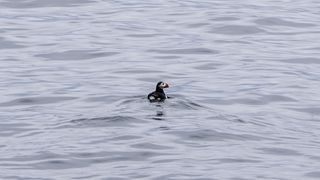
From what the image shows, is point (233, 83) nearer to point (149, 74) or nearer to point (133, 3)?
point (149, 74)

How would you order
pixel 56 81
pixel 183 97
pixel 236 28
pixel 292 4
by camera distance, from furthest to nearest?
pixel 292 4, pixel 236 28, pixel 56 81, pixel 183 97

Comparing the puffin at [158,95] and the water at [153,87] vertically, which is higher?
the puffin at [158,95]

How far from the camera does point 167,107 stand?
2688cm

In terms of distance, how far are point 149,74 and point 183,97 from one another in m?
3.84

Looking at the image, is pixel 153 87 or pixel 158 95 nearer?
pixel 158 95

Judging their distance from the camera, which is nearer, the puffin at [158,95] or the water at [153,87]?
the water at [153,87]

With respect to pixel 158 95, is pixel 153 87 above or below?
below

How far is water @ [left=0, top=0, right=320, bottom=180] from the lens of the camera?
2244cm

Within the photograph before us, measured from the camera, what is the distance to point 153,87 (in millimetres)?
30641

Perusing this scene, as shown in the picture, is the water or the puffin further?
the puffin

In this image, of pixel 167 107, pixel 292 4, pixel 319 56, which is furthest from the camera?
pixel 292 4

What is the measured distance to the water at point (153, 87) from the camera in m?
22.4

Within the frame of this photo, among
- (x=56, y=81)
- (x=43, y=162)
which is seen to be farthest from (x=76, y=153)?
(x=56, y=81)

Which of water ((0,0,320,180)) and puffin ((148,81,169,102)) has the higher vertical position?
puffin ((148,81,169,102))
